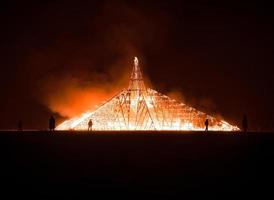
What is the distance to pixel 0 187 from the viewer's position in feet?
36.5

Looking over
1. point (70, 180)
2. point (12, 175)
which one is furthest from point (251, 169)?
point (12, 175)

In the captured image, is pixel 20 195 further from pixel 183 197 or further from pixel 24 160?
pixel 24 160

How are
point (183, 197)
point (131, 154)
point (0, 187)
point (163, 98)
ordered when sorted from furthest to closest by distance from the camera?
point (163, 98) → point (131, 154) → point (0, 187) → point (183, 197)

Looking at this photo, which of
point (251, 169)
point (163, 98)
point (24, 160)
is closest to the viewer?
point (251, 169)

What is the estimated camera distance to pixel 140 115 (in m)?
54.0

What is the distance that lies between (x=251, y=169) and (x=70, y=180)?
4.68 metres

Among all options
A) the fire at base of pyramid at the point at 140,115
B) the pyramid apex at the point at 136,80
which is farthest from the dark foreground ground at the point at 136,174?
the pyramid apex at the point at 136,80

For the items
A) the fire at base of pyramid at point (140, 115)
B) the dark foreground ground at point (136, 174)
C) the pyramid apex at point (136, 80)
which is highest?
the pyramid apex at point (136, 80)

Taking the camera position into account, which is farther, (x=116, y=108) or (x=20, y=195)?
(x=116, y=108)

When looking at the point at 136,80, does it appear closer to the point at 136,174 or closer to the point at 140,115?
the point at 140,115

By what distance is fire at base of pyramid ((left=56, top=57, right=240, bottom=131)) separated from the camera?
5175 centimetres

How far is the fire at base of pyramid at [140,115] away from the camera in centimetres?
5175

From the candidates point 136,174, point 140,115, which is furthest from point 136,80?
point 136,174

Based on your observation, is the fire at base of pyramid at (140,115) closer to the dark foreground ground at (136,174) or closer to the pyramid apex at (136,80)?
the pyramid apex at (136,80)
